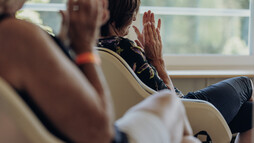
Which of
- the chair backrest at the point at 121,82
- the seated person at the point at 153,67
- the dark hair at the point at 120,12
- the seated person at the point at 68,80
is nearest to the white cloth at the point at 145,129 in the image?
the seated person at the point at 68,80

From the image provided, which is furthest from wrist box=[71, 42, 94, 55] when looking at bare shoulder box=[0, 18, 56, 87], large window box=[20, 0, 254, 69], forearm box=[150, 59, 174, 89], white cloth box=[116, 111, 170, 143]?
large window box=[20, 0, 254, 69]

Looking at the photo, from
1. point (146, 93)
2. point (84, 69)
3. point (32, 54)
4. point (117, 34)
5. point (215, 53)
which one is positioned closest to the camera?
point (32, 54)

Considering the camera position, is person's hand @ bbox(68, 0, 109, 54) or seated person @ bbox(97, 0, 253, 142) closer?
person's hand @ bbox(68, 0, 109, 54)

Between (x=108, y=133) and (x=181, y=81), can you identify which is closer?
(x=108, y=133)

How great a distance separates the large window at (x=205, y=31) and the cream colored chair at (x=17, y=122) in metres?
2.51

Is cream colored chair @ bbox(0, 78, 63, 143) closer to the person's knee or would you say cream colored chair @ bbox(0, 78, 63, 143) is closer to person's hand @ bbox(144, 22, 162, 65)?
the person's knee

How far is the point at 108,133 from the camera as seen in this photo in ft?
2.88

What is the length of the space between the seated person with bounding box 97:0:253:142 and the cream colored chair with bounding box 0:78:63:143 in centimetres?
103

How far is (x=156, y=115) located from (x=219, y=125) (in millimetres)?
795

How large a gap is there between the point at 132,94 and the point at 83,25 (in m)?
0.77

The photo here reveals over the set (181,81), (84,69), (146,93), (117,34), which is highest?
(84,69)

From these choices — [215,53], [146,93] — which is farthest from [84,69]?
[215,53]

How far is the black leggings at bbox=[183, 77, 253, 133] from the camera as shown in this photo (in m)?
1.98

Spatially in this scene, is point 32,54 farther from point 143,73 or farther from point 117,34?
point 117,34
